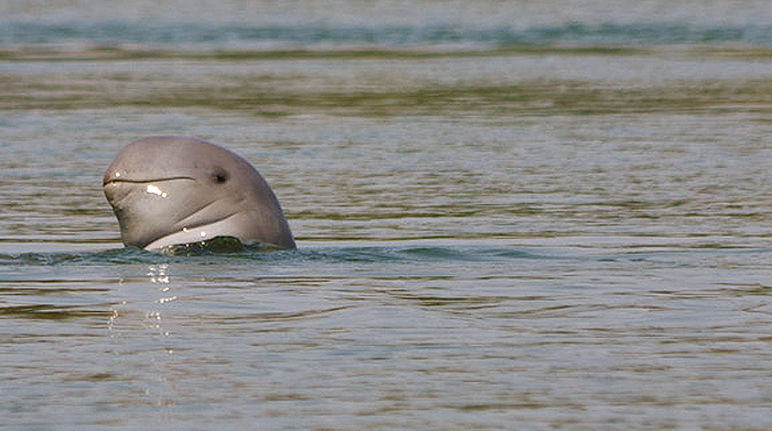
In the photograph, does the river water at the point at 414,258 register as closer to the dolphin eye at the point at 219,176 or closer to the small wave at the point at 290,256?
the small wave at the point at 290,256

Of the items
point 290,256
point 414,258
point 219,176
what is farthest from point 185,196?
point 414,258

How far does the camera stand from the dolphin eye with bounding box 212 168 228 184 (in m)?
11.1

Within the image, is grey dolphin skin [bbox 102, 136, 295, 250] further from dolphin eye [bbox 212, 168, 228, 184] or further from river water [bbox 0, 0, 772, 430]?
river water [bbox 0, 0, 772, 430]

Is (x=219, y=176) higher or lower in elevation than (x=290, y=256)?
higher

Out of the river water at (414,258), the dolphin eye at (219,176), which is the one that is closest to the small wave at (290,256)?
the river water at (414,258)

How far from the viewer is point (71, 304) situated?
32.1 ft

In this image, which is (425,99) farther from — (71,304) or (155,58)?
(71,304)

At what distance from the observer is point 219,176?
1112 cm

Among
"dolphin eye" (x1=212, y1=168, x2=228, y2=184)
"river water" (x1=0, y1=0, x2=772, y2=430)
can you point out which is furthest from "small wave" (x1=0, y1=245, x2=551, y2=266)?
"dolphin eye" (x1=212, y1=168, x2=228, y2=184)

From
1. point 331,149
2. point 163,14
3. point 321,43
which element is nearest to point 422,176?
point 331,149

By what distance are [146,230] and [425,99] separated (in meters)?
14.0

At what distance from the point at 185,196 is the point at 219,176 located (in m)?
0.21

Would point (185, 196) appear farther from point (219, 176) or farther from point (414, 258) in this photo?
point (414, 258)

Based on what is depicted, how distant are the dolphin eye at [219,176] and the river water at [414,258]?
0.39 m
